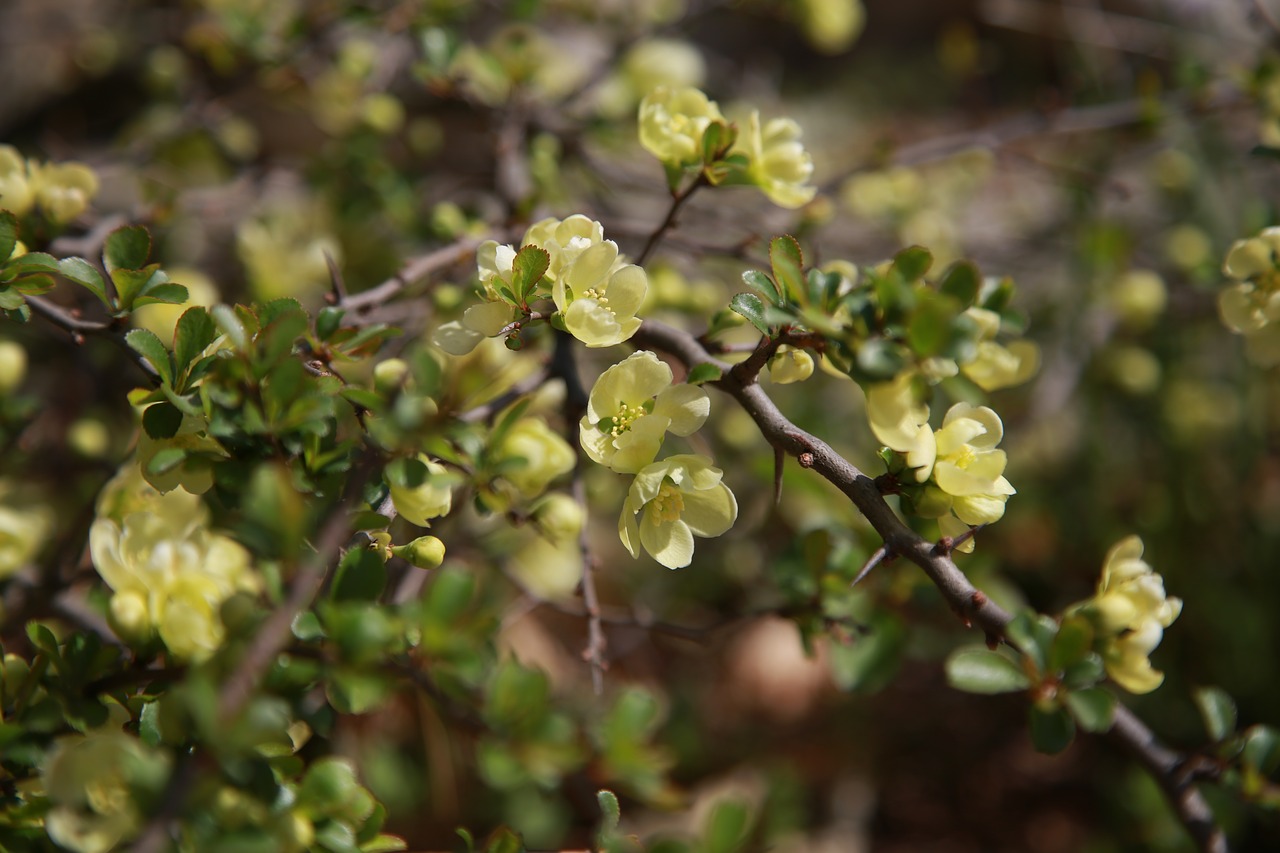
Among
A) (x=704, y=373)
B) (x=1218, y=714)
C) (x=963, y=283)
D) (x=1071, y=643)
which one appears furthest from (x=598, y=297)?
(x=1218, y=714)

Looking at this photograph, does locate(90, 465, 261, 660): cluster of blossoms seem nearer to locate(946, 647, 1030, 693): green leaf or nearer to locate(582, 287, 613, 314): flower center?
locate(582, 287, 613, 314): flower center

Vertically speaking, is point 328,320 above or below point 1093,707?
above

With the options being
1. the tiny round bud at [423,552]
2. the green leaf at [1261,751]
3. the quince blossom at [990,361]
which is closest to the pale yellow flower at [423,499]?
the tiny round bud at [423,552]

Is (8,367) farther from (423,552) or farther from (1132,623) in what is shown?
(1132,623)

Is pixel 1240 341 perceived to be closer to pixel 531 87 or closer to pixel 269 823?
pixel 531 87

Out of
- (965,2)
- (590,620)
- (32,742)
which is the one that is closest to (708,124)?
(590,620)

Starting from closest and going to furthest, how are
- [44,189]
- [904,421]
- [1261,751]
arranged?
[904,421] → [1261,751] → [44,189]
